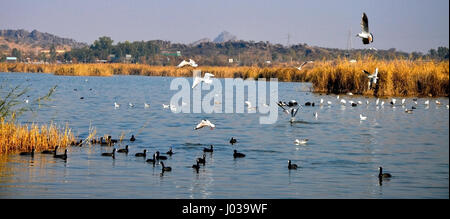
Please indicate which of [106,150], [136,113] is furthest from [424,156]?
[136,113]

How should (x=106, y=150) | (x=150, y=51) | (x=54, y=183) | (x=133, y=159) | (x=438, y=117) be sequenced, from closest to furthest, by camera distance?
(x=54, y=183) → (x=133, y=159) → (x=106, y=150) → (x=438, y=117) → (x=150, y=51)

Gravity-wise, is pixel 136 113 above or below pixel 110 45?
below

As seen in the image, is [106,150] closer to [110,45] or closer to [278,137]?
[278,137]

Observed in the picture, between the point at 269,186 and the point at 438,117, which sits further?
the point at 438,117

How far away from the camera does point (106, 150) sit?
19766 millimetres

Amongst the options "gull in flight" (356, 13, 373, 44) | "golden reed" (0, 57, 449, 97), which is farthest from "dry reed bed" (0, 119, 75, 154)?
"golden reed" (0, 57, 449, 97)

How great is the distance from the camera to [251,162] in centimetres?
1827

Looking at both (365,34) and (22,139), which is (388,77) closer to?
(365,34)

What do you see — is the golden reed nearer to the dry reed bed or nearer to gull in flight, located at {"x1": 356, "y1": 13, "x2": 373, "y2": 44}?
gull in flight, located at {"x1": 356, "y1": 13, "x2": 373, "y2": 44}

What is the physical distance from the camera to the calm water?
A: 14.3m

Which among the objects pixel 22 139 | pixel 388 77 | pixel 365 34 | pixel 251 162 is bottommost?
pixel 251 162

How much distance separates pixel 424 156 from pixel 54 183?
11.5 meters

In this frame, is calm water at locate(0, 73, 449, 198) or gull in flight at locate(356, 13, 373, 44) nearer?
calm water at locate(0, 73, 449, 198)

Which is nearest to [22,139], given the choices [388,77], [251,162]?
[251,162]
